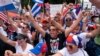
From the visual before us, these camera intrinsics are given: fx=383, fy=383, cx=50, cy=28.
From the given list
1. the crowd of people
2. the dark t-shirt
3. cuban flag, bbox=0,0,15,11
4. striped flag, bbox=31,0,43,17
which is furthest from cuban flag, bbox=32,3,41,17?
the dark t-shirt

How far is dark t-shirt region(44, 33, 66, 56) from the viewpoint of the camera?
7281 millimetres

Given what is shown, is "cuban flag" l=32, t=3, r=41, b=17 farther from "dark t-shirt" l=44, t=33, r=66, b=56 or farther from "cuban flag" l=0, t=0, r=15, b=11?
"dark t-shirt" l=44, t=33, r=66, b=56

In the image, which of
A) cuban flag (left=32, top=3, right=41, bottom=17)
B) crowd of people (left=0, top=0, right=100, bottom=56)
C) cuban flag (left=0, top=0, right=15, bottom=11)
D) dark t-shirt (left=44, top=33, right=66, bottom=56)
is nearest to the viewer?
crowd of people (left=0, top=0, right=100, bottom=56)

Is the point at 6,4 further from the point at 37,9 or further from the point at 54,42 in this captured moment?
the point at 37,9

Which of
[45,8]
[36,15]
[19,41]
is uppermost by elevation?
[19,41]

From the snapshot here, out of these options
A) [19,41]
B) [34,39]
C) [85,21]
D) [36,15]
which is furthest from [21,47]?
[36,15]

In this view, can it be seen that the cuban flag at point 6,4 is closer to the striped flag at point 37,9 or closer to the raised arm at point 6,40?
the raised arm at point 6,40

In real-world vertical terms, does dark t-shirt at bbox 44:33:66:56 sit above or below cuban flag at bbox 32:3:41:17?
above

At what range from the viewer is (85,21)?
9141 millimetres

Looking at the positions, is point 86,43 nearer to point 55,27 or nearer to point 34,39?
point 55,27

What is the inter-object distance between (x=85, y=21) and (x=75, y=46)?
3.46 metres

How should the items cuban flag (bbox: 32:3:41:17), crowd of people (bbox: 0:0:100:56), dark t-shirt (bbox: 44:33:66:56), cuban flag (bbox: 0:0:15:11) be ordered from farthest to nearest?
1. cuban flag (bbox: 32:3:41:17)
2. cuban flag (bbox: 0:0:15:11)
3. dark t-shirt (bbox: 44:33:66:56)
4. crowd of people (bbox: 0:0:100:56)

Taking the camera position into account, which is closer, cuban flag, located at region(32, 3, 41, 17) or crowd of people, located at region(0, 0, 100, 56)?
crowd of people, located at region(0, 0, 100, 56)

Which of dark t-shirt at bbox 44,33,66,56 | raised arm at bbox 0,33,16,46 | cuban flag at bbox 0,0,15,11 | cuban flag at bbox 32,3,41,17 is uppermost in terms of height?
cuban flag at bbox 0,0,15,11
